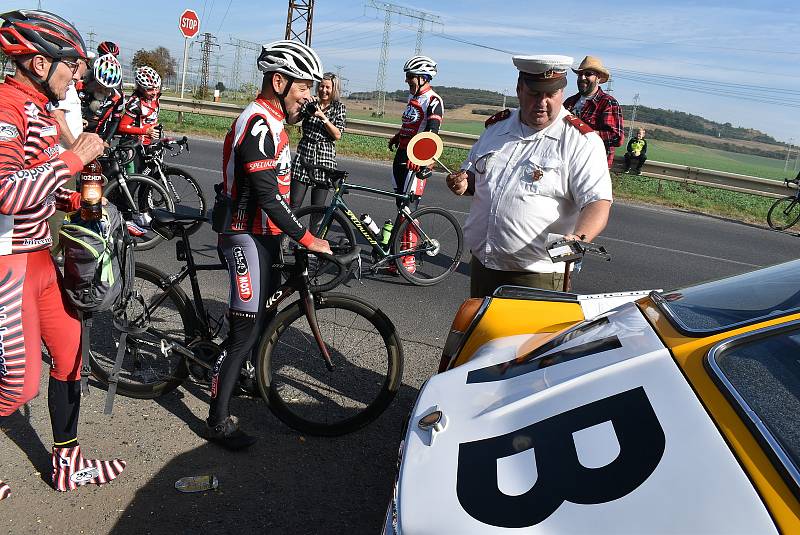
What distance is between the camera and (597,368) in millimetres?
2012

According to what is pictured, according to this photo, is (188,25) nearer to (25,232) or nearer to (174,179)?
(174,179)

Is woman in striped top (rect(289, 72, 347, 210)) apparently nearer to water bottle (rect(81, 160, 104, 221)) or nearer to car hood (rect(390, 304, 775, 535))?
water bottle (rect(81, 160, 104, 221))

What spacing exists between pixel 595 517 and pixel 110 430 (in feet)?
9.85

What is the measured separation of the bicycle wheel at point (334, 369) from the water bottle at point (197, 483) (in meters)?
0.62

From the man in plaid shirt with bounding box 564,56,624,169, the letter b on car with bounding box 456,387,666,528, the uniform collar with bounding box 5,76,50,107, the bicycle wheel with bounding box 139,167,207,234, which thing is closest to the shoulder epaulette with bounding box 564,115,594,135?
the letter b on car with bounding box 456,387,666,528

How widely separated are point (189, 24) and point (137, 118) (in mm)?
19271

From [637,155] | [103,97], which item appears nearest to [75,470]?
[103,97]

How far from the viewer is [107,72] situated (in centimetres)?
820

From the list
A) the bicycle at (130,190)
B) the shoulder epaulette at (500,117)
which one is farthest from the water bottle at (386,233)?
the shoulder epaulette at (500,117)

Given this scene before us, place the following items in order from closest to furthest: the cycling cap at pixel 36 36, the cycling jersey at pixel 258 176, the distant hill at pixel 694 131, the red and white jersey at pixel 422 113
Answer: the cycling cap at pixel 36 36 < the cycling jersey at pixel 258 176 < the red and white jersey at pixel 422 113 < the distant hill at pixel 694 131

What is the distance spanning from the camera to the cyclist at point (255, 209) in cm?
340

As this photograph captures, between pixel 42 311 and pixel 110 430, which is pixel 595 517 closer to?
pixel 42 311

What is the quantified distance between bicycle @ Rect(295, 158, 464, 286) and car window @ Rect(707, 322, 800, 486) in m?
5.13

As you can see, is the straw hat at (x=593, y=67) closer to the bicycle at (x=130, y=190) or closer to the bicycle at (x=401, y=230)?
the bicycle at (x=401, y=230)
